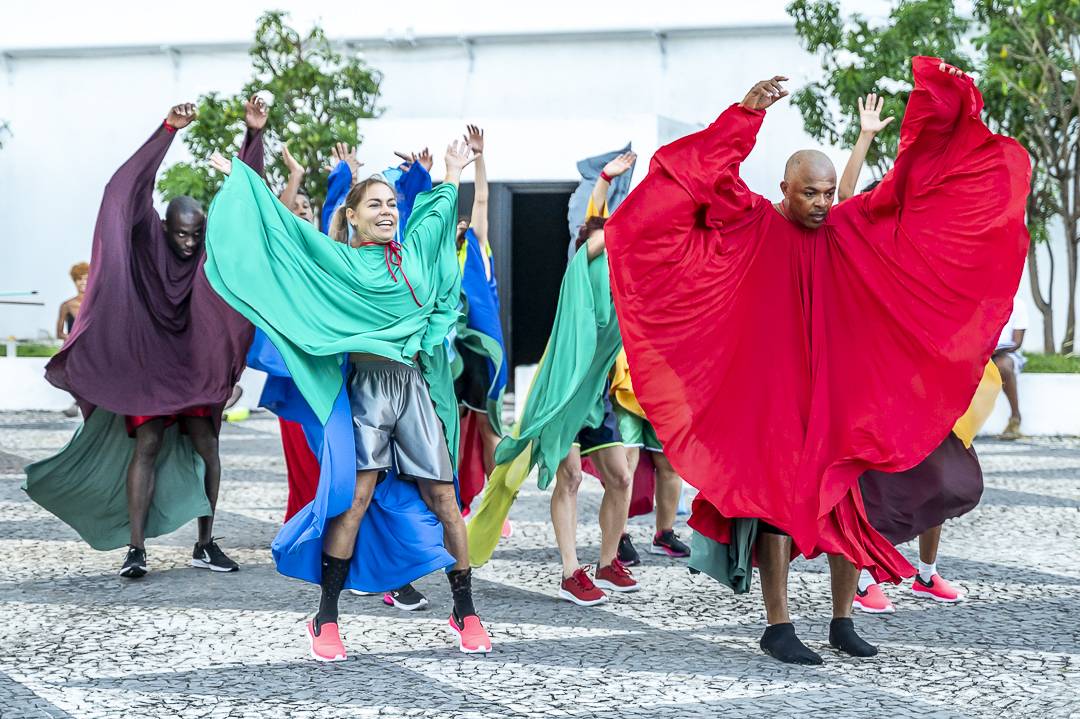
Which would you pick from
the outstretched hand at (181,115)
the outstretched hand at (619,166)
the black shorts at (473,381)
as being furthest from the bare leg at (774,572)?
the outstretched hand at (181,115)

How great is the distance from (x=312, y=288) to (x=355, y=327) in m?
0.20

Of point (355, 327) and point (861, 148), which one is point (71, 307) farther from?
point (861, 148)

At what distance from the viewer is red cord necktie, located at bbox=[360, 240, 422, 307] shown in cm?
538

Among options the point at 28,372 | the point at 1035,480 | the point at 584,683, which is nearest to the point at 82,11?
the point at 28,372

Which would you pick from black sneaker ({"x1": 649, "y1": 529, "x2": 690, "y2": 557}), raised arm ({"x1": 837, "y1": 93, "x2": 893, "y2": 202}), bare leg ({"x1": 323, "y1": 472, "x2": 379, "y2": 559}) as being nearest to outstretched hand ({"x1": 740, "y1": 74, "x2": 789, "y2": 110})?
raised arm ({"x1": 837, "y1": 93, "x2": 893, "y2": 202})

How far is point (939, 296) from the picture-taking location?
519 cm

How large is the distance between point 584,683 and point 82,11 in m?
22.8

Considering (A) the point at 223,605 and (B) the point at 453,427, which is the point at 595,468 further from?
(A) the point at 223,605

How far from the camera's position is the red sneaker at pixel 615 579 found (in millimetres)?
6254

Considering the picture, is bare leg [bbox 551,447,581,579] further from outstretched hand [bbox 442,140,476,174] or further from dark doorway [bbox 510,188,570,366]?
dark doorway [bbox 510,188,570,366]

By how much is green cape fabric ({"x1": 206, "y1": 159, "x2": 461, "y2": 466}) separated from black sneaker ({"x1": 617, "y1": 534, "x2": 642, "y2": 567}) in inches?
74.5

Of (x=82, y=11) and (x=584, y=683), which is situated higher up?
(x=82, y=11)

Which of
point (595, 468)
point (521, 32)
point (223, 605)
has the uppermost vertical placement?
point (521, 32)

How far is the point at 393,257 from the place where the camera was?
214 inches
